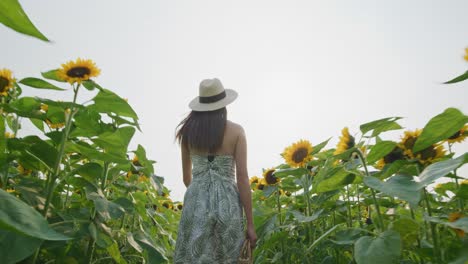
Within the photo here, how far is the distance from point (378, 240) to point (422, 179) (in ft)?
1.07

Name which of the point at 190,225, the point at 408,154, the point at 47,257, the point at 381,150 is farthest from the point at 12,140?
the point at 408,154

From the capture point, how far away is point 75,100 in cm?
216

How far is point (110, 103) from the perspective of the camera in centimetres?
203

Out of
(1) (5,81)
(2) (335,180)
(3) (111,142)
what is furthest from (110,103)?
(2) (335,180)

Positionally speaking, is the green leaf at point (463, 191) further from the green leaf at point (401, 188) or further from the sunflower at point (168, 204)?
the sunflower at point (168, 204)

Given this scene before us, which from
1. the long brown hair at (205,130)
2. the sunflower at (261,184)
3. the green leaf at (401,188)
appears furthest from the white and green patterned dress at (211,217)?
the green leaf at (401,188)

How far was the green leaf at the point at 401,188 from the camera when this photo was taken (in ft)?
4.04

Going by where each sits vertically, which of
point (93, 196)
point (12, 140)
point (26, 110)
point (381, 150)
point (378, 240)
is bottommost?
point (378, 240)

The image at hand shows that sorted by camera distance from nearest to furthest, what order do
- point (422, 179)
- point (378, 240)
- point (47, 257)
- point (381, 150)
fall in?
point (422, 179) → point (378, 240) → point (381, 150) → point (47, 257)

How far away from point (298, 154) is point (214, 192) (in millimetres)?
641

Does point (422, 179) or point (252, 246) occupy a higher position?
point (422, 179)

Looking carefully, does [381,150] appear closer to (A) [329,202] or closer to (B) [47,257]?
(A) [329,202]

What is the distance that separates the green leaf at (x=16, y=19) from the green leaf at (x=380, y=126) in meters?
1.44

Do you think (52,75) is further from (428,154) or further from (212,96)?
(428,154)
